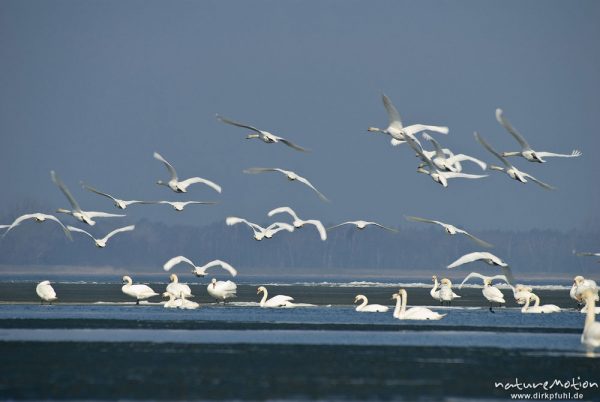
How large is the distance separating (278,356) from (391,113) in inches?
395

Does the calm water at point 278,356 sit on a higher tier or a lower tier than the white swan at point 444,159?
lower

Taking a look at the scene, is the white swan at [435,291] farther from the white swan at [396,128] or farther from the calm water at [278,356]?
the white swan at [396,128]

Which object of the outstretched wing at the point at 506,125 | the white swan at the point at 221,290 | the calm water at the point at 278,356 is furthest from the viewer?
the white swan at the point at 221,290

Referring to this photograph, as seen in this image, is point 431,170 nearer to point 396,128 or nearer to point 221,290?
point 396,128

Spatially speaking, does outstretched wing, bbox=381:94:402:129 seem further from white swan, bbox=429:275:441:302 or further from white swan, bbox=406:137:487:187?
white swan, bbox=429:275:441:302

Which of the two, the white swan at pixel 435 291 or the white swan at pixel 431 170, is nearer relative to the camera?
the white swan at pixel 431 170

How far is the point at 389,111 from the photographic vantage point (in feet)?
148

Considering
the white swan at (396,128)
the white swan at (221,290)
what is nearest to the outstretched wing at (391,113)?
the white swan at (396,128)

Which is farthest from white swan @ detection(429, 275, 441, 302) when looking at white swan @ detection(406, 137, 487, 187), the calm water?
white swan @ detection(406, 137, 487, 187)

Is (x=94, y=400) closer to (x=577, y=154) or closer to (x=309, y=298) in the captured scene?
(x=577, y=154)

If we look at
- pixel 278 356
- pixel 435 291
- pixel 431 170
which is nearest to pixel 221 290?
pixel 435 291

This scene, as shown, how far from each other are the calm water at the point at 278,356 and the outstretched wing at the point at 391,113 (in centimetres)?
670

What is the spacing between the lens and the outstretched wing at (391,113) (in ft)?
142

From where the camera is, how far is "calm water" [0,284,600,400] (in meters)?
32.0
